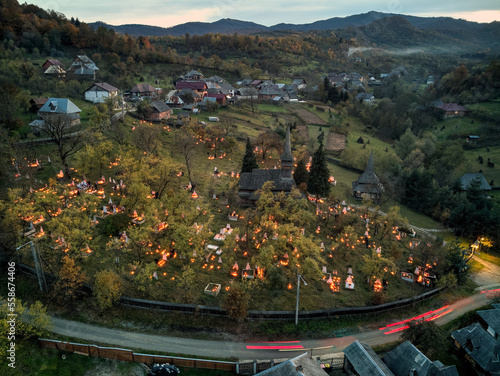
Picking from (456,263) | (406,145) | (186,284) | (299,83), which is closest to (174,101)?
(406,145)

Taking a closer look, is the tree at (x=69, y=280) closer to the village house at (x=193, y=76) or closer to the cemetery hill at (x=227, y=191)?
the cemetery hill at (x=227, y=191)

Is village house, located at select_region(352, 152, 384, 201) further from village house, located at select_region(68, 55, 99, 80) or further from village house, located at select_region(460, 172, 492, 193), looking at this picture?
village house, located at select_region(68, 55, 99, 80)

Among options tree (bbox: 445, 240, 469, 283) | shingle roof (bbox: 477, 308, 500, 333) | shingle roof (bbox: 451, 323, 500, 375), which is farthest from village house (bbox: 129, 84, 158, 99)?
shingle roof (bbox: 477, 308, 500, 333)

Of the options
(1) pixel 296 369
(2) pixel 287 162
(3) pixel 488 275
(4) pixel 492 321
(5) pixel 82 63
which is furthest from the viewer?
(5) pixel 82 63

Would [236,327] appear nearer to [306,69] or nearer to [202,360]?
[202,360]

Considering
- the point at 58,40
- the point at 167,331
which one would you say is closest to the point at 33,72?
the point at 58,40

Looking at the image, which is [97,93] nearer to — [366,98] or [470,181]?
[470,181]
